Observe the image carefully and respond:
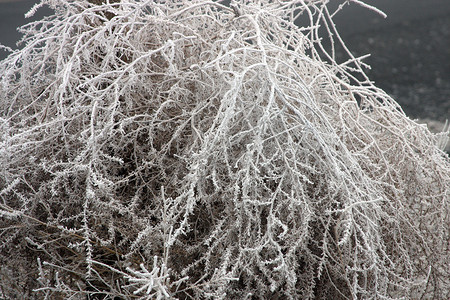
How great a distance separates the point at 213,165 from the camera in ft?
2.90

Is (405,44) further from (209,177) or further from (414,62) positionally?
(209,177)

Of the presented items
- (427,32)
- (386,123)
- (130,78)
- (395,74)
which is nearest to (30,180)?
(130,78)

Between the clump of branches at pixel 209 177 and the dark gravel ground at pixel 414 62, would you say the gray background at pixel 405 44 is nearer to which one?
the dark gravel ground at pixel 414 62

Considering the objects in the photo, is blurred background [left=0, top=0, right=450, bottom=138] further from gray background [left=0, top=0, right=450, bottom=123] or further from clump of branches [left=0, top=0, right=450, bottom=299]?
clump of branches [left=0, top=0, right=450, bottom=299]

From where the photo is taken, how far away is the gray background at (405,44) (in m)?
4.07

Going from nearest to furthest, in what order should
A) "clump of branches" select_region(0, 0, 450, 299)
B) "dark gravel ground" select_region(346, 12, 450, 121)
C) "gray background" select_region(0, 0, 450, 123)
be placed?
"clump of branches" select_region(0, 0, 450, 299) < "dark gravel ground" select_region(346, 12, 450, 121) < "gray background" select_region(0, 0, 450, 123)

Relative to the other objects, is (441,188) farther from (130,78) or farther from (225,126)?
(130,78)

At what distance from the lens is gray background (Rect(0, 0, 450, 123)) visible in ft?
13.4

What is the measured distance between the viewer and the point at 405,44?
5168 mm

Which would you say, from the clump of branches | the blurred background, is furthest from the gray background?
the clump of branches

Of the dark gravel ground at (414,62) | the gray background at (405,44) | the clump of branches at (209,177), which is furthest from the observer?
the gray background at (405,44)

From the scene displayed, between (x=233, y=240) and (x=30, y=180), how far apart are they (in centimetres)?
44

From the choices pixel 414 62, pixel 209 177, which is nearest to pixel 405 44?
pixel 414 62

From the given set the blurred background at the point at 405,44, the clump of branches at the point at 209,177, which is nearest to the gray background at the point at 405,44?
the blurred background at the point at 405,44
